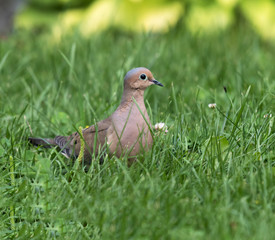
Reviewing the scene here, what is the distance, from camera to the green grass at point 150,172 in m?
2.63

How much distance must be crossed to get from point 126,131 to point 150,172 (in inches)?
14.3

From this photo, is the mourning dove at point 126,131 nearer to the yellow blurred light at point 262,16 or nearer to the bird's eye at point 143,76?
the bird's eye at point 143,76

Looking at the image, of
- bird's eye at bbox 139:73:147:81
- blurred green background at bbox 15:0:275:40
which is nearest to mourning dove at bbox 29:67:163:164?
bird's eye at bbox 139:73:147:81

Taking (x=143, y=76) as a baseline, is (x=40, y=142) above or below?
below

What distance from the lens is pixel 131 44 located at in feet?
19.1

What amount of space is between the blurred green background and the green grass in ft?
5.40

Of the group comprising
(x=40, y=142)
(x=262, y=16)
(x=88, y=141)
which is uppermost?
(x=262, y=16)

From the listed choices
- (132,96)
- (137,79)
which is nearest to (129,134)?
(132,96)

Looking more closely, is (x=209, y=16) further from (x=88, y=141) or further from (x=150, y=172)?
(x=150, y=172)

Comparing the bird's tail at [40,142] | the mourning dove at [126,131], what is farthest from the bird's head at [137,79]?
the bird's tail at [40,142]

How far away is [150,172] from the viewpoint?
125 inches

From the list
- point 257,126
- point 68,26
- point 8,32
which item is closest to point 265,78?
point 257,126

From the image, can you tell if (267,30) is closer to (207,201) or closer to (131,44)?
(131,44)

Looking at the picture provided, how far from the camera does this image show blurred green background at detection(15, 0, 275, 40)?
6.78 m
